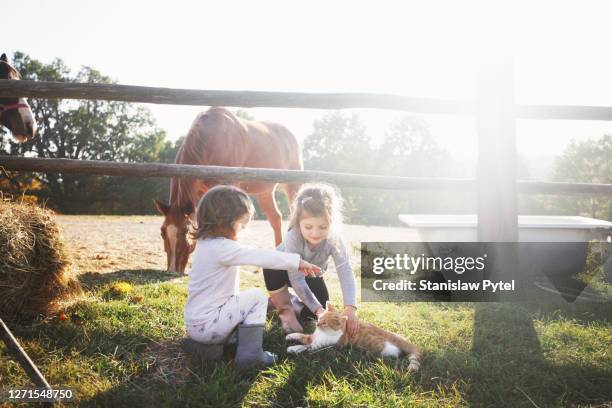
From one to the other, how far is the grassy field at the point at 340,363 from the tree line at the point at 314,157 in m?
17.0

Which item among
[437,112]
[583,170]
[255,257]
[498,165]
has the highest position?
[437,112]

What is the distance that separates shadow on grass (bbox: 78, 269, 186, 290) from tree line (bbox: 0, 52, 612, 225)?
16189 mm

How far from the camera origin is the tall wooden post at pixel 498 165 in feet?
10.8

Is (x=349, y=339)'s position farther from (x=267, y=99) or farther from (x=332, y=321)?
(x=267, y=99)

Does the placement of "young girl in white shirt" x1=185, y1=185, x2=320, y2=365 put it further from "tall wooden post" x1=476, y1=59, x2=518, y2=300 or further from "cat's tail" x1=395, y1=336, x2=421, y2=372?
"tall wooden post" x1=476, y1=59, x2=518, y2=300

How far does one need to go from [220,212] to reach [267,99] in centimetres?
125

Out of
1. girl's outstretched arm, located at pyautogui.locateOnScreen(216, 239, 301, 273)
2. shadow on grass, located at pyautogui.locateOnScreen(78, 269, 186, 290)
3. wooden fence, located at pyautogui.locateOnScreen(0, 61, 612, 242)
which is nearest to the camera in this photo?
girl's outstretched arm, located at pyautogui.locateOnScreen(216, 239, 301, 273)

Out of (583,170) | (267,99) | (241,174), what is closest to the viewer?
(267,99)

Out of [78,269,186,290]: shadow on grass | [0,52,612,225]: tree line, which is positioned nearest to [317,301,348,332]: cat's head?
[78,269,186,290]: shadow on grass

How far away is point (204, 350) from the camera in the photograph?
2.17 meters

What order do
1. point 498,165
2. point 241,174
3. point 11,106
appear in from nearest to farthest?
point 241,174 → point 498,165 → point 11,106

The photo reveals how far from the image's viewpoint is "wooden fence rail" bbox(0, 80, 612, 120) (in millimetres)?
2893

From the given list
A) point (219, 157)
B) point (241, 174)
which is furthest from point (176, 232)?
point (241, 174)

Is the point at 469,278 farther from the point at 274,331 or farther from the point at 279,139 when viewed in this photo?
the point at 279,139
